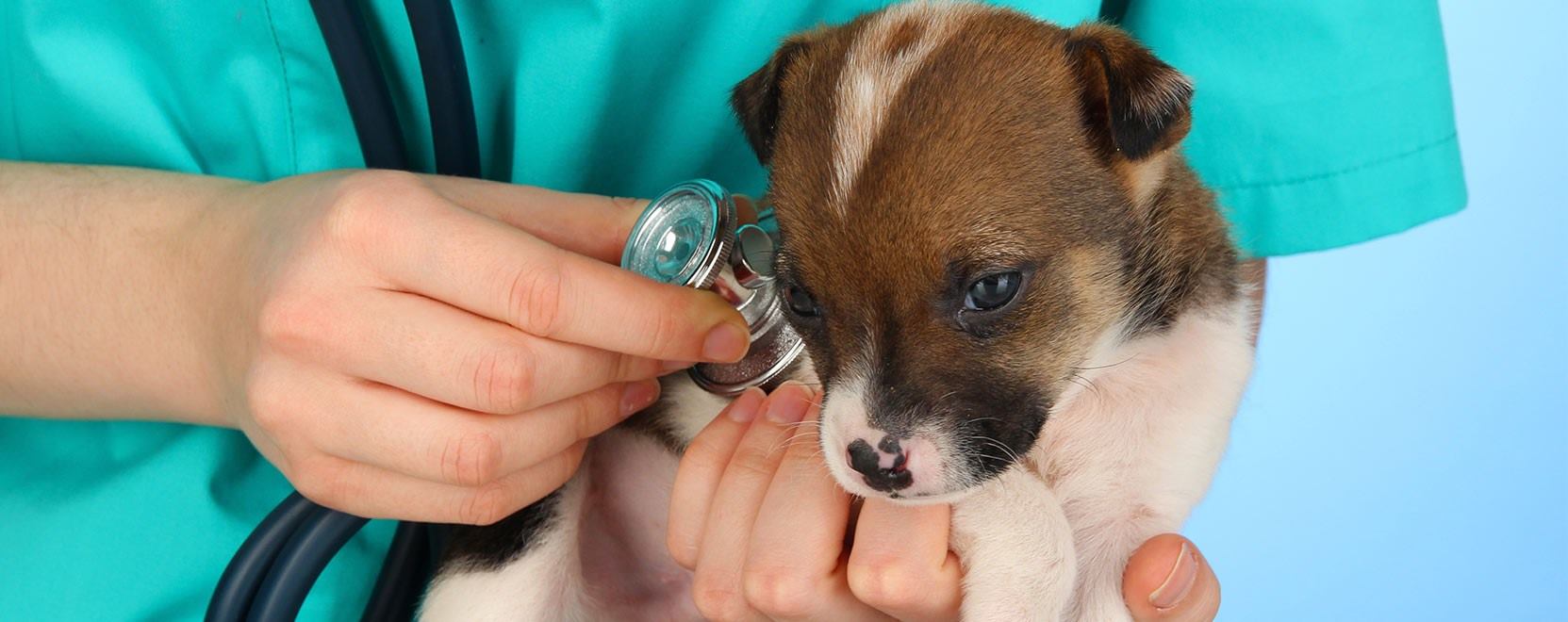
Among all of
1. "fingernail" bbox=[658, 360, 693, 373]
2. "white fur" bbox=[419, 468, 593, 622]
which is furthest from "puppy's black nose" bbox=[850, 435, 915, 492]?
"white fur" bbox=[419, 468, 593, 622]

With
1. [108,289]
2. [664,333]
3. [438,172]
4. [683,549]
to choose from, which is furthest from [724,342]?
[108,289]

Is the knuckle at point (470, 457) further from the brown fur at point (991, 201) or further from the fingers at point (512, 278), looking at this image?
the brown fur at point (991, 201)

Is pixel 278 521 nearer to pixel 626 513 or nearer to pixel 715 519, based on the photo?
Result: pixel 715 519

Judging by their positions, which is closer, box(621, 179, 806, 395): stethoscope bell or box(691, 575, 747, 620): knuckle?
box(621, 179, 806, 395): stethoscope bell

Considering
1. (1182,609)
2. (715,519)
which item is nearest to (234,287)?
(715,519)

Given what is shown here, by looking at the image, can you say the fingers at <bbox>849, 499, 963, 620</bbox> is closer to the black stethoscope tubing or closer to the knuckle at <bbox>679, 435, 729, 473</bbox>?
the knuckle at <bbox>679, 435, 729, 473</bbox>

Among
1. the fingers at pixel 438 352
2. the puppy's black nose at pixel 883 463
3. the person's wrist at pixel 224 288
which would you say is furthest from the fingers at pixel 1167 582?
the person's wrist at pixel 224 288

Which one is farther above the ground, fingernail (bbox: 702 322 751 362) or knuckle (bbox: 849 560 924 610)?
fingernail (bbox: 702 322 751 362)

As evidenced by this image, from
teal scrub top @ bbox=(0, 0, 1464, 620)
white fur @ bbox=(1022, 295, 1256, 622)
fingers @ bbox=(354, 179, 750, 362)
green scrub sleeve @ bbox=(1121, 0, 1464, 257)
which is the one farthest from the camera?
green scrub sleeve @ bbox=(1121, 0, 1464, 257)

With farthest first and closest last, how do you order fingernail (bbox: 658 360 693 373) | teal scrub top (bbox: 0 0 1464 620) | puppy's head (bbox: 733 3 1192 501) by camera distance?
teal scrub top (bbox: 0 0 1464 620) → fingernail (bbox: 658 360 693 373) → puppy's head (bbox: 733 3 1192 501)
